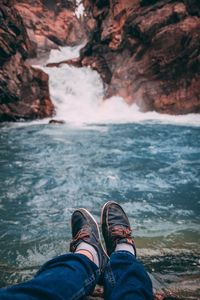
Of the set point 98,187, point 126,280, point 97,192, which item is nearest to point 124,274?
point 126,280

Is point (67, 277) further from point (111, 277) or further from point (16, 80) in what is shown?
point (16, 80)

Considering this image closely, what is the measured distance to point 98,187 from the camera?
17.8 ft

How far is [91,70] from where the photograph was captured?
793 inches

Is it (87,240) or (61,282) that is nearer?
(61,282)

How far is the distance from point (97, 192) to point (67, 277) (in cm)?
324

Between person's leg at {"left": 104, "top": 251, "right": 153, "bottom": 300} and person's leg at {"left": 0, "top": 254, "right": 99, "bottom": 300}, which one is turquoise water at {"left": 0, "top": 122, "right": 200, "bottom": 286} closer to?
person's leg at {"left": 104, "top": 251, "right": 153, "bottom": 300}

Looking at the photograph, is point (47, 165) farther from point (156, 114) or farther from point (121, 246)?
point (156, 114)

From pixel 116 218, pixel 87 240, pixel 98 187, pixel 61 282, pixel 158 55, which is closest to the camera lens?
pixel 61 282

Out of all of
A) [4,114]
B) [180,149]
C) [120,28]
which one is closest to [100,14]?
[120,28]

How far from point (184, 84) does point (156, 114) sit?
1849 millimetres

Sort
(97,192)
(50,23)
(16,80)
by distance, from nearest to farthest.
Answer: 1. (97,192)
2. (16,80)
3. (50,23)

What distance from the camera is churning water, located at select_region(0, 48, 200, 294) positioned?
3.38 metres

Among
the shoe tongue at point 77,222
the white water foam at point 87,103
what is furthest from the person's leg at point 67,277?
the white water foam at point 87,103

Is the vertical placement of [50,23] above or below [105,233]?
above
